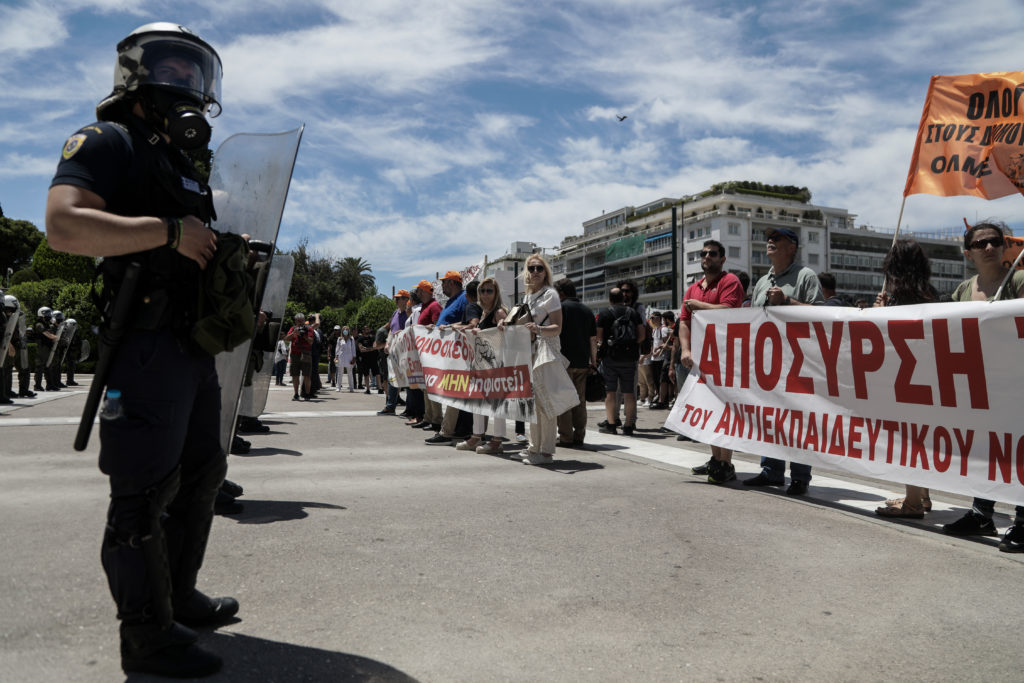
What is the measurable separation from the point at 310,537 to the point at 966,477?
3737 mm

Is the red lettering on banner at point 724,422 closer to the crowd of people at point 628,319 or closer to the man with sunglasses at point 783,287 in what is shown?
the crowd of people at point 628,319

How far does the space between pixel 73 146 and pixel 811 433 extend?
4.71 m

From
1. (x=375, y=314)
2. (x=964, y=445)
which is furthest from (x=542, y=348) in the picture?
(x=375, y=314)

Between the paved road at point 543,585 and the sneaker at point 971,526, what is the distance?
0.19 metres

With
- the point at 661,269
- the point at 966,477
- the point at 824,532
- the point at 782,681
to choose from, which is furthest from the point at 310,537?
the point at 661,269

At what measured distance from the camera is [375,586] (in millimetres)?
3139

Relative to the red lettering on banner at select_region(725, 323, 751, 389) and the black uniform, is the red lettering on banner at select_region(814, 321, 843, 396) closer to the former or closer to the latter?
the red lettering on banner at select_region(725, 323, 751, 389)

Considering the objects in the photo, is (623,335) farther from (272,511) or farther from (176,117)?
(176,117)

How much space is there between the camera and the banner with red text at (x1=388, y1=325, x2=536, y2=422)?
7176 millimetres

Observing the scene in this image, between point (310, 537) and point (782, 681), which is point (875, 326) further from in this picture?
point (310, 537)

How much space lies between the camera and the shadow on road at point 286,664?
7.44 ft

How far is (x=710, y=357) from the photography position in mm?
6078

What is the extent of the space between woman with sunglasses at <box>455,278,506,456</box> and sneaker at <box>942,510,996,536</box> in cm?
412

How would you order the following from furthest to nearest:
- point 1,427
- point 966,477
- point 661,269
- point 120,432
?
point 661,269 < point 1,427 < point 966,477 < point 120,432
